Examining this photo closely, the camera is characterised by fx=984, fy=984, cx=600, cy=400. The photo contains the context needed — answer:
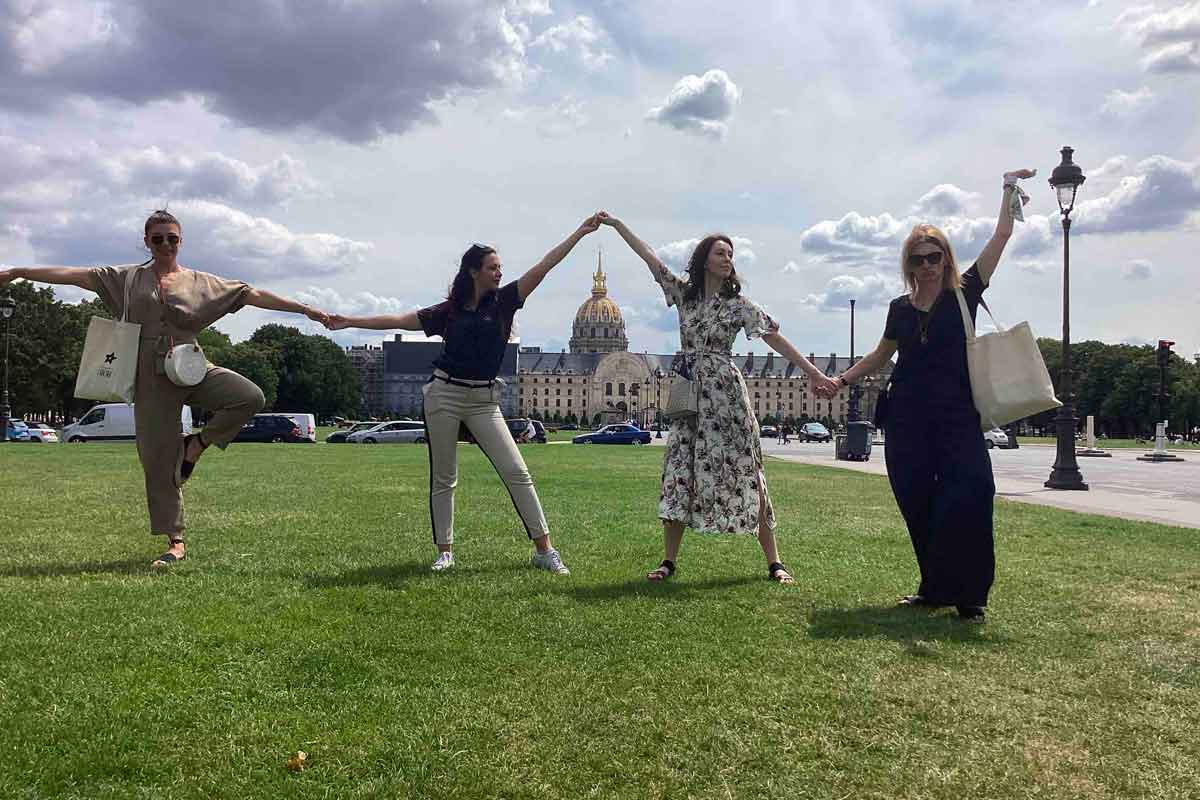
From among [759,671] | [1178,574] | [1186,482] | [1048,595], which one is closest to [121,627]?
[759,671]

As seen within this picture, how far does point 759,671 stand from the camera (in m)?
4.03

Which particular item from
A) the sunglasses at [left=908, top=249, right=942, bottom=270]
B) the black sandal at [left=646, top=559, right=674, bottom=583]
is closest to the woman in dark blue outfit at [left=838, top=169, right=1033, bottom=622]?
the sunglasses at [left=908, top=249, right=942, bottom=270]

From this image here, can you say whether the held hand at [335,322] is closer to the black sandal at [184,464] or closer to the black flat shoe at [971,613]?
the black sandal at [184,464]

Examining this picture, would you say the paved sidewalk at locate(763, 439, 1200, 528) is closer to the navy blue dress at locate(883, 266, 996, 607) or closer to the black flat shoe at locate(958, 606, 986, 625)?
the navy blue dress at locate(883, 266, 996, 607)

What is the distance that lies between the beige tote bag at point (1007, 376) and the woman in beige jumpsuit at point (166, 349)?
4585mm

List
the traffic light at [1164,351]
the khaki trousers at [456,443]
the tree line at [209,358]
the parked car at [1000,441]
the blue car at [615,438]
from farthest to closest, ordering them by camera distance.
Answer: the tree line at [209,358]
the blue car at [615,438]
the parked car at [1000,441]
the traffic light at [1164,351]
the khaki trousers at [456,443]

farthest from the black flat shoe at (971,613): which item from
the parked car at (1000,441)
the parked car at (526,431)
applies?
the parked car at (1000,441)

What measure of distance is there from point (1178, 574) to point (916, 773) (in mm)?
4984

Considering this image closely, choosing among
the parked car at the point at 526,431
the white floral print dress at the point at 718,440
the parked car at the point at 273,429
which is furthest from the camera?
the parked car at the point at 526,431

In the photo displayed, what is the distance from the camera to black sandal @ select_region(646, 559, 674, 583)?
20.3ft

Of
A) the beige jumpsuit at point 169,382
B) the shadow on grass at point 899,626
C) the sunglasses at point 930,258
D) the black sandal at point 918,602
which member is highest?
→ the sunglasses at point 930,258

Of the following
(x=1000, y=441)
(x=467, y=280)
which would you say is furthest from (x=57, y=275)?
(x=1000, y=441)

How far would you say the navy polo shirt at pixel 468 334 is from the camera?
658 centimetres

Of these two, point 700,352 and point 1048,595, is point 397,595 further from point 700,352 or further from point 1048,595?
point 1048,595
